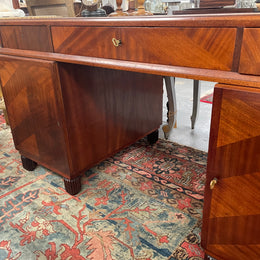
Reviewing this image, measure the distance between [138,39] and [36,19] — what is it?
52 cm

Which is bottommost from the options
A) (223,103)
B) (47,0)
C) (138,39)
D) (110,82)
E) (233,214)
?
(233,214)

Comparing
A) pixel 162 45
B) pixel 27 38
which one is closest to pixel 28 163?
pixel 27 38

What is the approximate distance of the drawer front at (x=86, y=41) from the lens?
31.8 inches

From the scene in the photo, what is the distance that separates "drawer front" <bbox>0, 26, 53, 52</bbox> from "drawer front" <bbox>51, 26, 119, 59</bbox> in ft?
0.18

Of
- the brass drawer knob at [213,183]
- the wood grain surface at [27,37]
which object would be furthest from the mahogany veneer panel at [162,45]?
the brass drawer knob at [213,183]

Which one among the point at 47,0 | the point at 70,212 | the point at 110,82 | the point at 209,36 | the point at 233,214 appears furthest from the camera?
Result: the point at 47,0

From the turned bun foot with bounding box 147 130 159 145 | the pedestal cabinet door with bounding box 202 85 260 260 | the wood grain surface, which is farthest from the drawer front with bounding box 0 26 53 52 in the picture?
the turned bun foot with bounding box 147 130 159 145

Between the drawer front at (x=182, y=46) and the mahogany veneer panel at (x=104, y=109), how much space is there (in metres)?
0.39

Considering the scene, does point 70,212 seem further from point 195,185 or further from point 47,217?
point 195,185

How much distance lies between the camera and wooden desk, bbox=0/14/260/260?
1.97ft

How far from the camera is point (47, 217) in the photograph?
1122 millimetres

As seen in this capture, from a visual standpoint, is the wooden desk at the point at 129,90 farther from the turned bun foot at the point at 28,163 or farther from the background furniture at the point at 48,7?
the background furniture at the point at 48,7

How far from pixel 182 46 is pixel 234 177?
362mm

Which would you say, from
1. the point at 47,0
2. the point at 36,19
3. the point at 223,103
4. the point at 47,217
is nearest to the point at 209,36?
the point at 223,103
